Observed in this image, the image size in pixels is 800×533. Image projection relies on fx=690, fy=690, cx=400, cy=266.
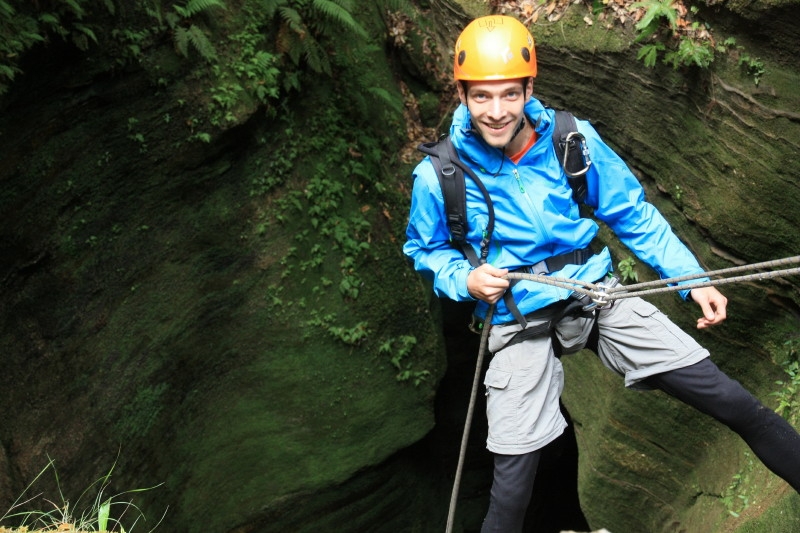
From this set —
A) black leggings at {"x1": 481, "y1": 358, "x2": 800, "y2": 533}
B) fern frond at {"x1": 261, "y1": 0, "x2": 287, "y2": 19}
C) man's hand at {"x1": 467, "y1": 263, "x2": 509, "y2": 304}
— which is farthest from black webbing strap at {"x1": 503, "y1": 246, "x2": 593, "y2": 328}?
fern frond at {"x1": 261, "y1": 0, "x2": 287, "y2": 19}

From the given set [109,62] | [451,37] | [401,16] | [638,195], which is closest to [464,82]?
[638,195]

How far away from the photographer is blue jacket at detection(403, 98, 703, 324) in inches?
134

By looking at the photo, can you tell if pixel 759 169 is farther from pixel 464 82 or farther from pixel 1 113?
pixel 1 113

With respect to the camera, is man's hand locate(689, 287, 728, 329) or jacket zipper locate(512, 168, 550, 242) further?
jacket zipper locate(512, 168, 550, 242)

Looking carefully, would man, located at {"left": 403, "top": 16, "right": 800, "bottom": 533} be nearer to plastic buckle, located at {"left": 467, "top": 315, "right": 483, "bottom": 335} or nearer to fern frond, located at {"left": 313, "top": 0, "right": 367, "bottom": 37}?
plastic buckle, located at {"left": 467, "top": 315, "right": 483, "bottom": 335}

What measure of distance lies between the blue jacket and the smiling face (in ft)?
0.32

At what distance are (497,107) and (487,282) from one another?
0.84m

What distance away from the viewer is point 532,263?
3.50 m

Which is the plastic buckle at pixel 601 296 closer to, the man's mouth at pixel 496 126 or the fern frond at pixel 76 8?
the man's mouth at pixel 496 126

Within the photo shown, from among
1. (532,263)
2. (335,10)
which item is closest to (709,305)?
(532,263)

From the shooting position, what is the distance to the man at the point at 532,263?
330cm

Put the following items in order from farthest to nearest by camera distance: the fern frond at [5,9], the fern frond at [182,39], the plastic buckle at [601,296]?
the fern frond at [182,39] < the fern frond at [5,9] < the plastic buckle at [601,296]

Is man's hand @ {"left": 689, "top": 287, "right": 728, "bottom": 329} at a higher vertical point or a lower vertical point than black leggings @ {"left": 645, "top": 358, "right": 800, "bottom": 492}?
higher

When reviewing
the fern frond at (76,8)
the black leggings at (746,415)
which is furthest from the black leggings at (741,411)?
the fern frond at (76,8)
